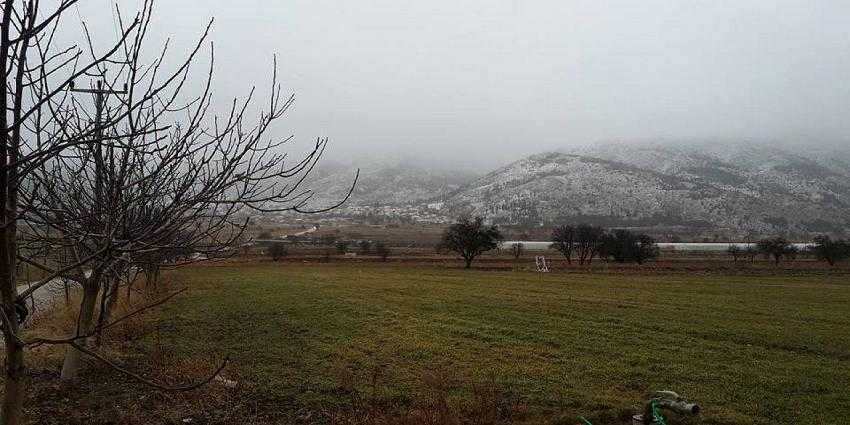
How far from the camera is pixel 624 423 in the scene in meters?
9.48

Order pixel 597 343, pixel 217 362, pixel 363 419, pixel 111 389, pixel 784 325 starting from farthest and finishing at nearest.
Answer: pixel 784 325 < pixel 597 343 < pixel 217 362 < pixel 111 389 < pixel 363 419

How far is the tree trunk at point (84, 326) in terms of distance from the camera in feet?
30.5

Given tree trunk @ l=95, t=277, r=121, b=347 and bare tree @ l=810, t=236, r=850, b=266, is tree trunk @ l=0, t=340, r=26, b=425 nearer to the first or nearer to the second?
tree trunk @ l=95, t=277, r=121, b=347

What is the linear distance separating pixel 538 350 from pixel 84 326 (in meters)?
11.5

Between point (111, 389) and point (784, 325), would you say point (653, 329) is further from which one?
point (111, 389)

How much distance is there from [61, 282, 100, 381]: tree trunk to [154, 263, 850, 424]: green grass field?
336cm

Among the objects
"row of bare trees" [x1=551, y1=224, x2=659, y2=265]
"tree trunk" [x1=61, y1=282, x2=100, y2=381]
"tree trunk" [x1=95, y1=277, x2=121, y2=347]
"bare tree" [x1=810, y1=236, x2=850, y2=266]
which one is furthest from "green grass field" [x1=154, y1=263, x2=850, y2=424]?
"bare tree" [x1=810, y1=236, x2=850, y2=266]

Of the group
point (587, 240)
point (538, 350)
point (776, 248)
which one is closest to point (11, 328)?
point (538, 350)

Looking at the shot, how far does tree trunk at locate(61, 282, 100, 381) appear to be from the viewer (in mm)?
9297

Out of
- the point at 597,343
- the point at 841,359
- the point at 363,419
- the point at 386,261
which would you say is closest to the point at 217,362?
the point at 363,419

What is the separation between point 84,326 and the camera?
988cm

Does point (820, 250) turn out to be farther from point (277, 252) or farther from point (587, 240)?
point (277, 252)

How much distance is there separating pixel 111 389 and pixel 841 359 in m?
19.5

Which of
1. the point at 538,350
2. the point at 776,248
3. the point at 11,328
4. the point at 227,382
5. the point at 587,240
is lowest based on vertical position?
the point at 538,350
